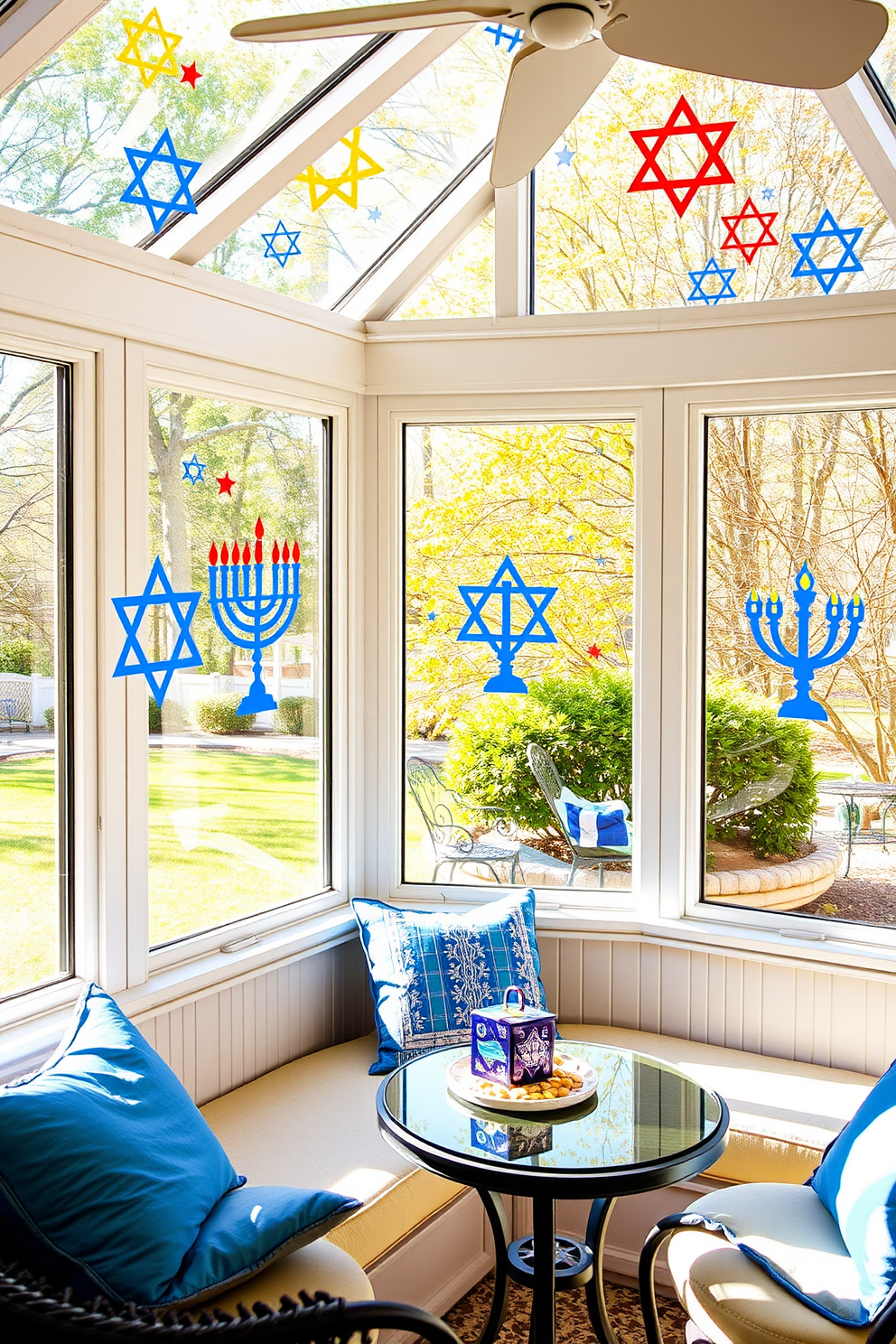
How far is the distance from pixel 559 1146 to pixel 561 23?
1.94m

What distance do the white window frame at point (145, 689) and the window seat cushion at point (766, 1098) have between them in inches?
38.4

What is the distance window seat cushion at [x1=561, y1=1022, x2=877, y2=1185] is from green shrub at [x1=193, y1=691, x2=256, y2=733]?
1.37 meters

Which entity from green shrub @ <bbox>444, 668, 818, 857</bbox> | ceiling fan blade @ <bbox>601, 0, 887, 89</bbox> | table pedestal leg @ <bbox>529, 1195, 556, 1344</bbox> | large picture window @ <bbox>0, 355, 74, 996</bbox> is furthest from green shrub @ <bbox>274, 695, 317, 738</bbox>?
ceiling fan blade @ <bbox>601, 0, 887, 89</bbox>

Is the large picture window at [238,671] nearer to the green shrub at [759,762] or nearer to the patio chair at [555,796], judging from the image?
the patio chair at [555,796]

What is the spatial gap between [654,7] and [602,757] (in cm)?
239

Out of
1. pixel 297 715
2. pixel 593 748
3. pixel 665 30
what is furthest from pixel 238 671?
pixel 665 30

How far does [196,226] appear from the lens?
285 centimetres

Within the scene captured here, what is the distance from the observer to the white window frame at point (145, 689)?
2779mm

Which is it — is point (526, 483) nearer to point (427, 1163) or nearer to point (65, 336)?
point (65, 336)

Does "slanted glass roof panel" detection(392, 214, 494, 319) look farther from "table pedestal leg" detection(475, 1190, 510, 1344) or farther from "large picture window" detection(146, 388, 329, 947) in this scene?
"table pedestal leg" detection(475, 1190, 510, 1344)

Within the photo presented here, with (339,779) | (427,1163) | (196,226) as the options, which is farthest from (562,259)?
(427,1163)

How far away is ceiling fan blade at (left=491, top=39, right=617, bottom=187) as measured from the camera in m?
1.65

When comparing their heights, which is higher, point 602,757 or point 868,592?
point 868,592

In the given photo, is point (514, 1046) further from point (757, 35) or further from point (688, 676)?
point (757, 35)
